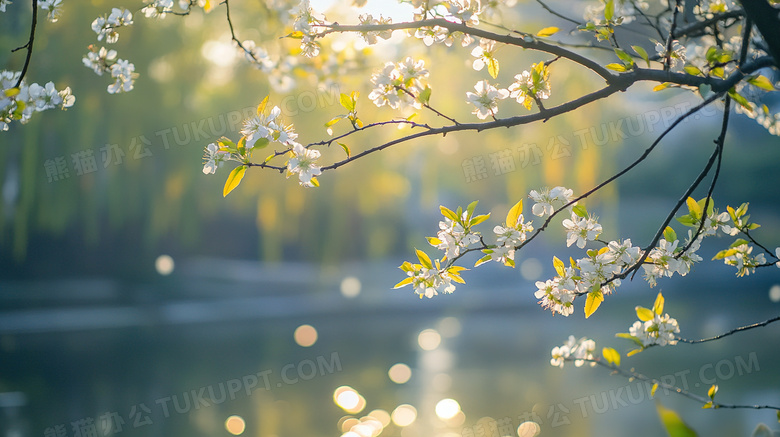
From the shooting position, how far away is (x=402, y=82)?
122 cm

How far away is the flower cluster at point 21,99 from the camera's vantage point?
137cm

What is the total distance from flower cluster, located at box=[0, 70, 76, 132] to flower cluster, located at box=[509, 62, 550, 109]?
1069 millimetres

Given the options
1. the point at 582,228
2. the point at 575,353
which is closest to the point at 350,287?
the point at 575,353

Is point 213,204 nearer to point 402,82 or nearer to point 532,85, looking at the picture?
point 402,82

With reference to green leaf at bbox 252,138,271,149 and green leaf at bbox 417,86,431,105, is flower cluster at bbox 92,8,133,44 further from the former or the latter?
green leaf at bbox 417,86,431,105

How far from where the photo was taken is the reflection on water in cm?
450

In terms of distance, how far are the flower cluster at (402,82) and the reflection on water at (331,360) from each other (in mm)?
3457

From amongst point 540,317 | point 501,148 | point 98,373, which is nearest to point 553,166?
point 501,148

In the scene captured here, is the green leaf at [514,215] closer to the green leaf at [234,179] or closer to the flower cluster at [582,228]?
the flower cluster at [582,228]

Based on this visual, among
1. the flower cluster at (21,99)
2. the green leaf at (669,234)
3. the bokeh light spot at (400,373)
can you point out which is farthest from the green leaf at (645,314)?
the bokeh light spot at (400,373)

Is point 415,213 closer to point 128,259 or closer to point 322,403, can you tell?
point 128,259

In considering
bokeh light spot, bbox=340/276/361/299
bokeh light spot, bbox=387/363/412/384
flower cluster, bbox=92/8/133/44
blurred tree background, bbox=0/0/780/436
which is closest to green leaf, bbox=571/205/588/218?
flower cluster, bbox=92/8/133/44

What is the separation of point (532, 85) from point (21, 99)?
1.20 meters

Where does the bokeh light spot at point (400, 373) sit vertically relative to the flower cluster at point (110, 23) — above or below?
below
